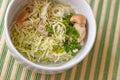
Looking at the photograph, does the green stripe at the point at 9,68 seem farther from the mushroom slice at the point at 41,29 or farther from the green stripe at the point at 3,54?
the mushroom slice at the point at 41,29

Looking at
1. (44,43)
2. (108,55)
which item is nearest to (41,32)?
(44,43)

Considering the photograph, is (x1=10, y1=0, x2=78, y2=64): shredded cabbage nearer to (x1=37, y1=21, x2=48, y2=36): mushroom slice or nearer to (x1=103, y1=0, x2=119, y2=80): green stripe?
(x1=37, y1=21, x2=48, y2=36): mushroom slice

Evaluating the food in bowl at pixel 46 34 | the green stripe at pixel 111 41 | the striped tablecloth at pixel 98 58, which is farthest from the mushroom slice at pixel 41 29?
the green stripe at pixel 111 41

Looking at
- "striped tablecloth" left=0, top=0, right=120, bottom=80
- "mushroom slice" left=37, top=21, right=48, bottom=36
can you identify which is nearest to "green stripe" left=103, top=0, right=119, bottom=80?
"striped tablecloth" left=0, top=0, right=120, bottom=80

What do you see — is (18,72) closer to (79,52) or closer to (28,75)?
(28,75)

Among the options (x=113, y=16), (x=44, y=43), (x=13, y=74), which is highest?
(x=113, y=16)

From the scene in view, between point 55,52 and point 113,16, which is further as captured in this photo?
point 113,16

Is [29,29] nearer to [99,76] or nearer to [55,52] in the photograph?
[55,52]
